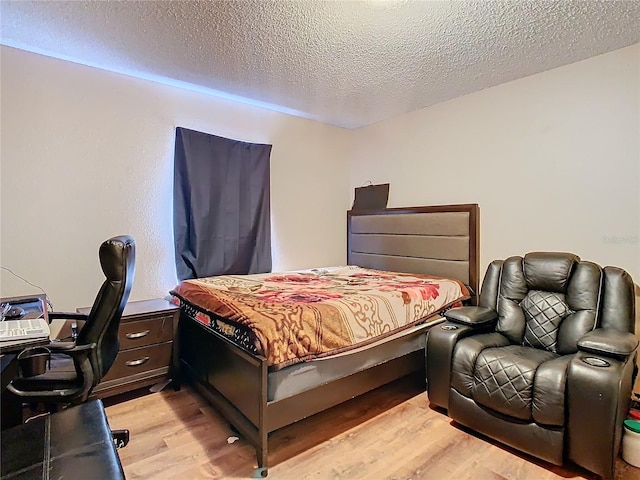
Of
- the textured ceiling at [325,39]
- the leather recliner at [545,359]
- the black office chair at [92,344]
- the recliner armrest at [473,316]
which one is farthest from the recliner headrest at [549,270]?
the black office chair at [92,344]

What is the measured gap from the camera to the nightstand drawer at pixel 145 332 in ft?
8.41

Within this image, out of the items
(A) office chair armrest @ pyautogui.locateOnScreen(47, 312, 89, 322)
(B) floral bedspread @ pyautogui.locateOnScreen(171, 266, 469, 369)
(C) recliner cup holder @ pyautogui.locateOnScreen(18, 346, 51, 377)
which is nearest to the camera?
(C) recliner cup holder @ pyautogui.locateOnScreen(18, 346, 51, 377)

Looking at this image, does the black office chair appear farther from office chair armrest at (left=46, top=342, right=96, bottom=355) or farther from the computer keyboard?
the computer keyboard

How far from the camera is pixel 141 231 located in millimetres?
3158

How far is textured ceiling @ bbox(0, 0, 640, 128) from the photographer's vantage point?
81.7 inches

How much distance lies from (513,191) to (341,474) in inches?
102

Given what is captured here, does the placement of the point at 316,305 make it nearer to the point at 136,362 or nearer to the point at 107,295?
the point at 107,295

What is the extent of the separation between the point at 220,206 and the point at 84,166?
114cm

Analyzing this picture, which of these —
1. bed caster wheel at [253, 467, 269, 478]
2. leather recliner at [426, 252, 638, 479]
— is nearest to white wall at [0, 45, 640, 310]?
leather recliner at [426, 252, 638, 479]

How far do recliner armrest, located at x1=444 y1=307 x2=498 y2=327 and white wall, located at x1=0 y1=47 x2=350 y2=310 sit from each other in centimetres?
245

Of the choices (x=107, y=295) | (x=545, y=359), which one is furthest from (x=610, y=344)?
(x=107, y=295)

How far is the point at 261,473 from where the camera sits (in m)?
1.86

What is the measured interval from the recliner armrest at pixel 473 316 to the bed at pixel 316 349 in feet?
0.91

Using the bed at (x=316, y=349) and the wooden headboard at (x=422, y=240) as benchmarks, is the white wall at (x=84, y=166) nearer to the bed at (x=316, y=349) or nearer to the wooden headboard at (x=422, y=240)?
the bed at (x=316, y=349)
